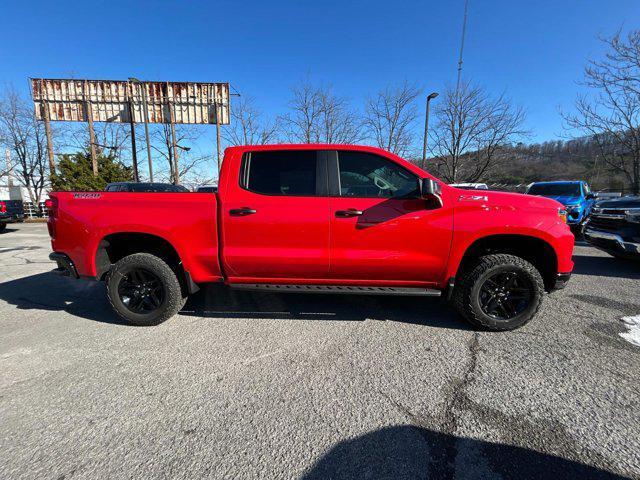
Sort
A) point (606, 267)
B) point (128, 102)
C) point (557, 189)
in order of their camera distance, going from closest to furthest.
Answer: point (606, 267) → point (557, 189) → point (128, 102)

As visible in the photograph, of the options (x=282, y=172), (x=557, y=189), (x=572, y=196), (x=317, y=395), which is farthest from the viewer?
(x=557, y=189)

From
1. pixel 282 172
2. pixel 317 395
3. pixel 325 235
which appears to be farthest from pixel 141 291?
pixel 317 395

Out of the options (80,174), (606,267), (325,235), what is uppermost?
(80,174)

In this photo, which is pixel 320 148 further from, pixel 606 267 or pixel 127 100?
pixel 127 100

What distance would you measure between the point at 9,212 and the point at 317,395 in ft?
49.9

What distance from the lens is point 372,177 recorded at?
3160mm

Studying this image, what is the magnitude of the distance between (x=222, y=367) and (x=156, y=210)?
5.87 feet

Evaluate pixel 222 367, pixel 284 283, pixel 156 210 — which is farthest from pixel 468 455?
pixel 156 210

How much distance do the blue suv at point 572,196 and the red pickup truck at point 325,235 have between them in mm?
7835

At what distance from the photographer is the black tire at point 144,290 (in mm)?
3229

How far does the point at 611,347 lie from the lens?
9.27 feet

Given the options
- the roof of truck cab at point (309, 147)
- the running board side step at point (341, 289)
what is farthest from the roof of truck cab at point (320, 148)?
the running board side step at point (341, 289)

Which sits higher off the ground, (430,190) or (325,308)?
(430,190)

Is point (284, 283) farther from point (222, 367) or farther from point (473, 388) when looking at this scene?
point (473, 388)
